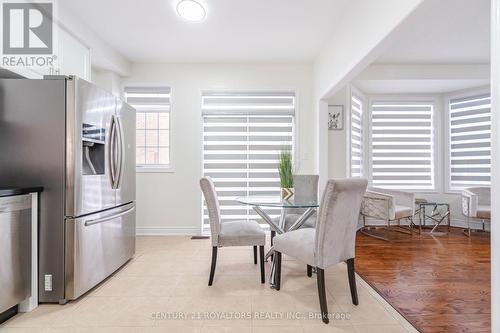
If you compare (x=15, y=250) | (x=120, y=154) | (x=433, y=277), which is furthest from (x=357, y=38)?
(x=15, y=250)

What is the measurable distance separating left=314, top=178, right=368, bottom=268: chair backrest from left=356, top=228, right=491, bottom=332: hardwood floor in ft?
2.35

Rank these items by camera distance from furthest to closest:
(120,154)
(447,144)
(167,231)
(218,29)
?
(447,144) → (167,231) → (218,29) → (120,154)

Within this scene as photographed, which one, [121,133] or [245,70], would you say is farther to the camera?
[245,70]

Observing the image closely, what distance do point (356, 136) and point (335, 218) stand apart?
311 centimetres

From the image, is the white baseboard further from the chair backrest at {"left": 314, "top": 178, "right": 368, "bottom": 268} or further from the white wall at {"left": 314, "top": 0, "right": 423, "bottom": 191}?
the chair backrest at {"left": 314, "top": 178, "right": 368, "bottom": 268}

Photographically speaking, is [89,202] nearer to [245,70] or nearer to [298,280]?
[298,280]

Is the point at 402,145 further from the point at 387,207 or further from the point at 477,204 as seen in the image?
the point at 387,207

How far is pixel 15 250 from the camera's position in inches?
72.1

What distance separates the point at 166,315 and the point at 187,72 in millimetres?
3478

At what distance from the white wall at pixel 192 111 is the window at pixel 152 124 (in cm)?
13

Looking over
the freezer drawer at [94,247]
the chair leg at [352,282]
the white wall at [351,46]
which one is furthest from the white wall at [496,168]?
the freezer drawer at [94,247]

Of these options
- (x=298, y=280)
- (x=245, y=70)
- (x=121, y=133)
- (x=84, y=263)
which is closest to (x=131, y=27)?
(x=121, y=133)

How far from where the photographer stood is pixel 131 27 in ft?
10.2

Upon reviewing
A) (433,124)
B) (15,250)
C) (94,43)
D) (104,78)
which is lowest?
(15,250)
